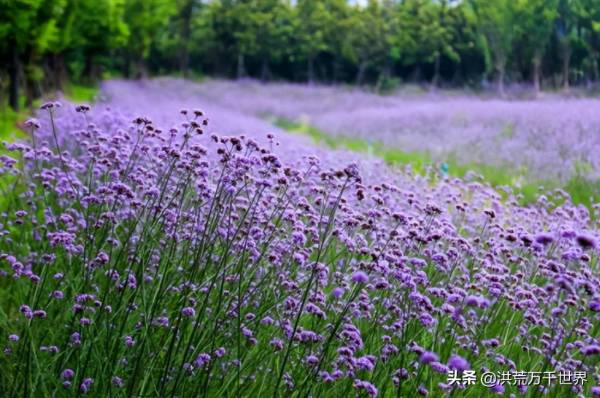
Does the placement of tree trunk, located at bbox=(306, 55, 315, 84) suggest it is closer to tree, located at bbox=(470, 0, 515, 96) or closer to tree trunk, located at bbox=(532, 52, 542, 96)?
tree, located at bbox=(470, 0, 515, 96)

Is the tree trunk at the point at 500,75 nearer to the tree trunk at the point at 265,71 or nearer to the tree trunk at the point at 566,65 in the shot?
the tree trunk at the point at 566,65

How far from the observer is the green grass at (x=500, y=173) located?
7832mm

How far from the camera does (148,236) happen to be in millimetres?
3324

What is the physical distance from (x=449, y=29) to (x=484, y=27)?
11744mm

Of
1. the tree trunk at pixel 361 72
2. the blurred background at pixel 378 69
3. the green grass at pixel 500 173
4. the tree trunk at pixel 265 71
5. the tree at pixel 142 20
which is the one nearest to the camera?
the green grass at pixel 500 173

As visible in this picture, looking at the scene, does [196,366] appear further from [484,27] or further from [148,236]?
[484,27]

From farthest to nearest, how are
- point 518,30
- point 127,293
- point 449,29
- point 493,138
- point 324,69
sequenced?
point 324,69, point 449,29, point 493,138, point 518,30, point 127,293

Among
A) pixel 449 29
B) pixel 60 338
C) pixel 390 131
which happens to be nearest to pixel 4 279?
pixel 60 338

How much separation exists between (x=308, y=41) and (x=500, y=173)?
122 ft

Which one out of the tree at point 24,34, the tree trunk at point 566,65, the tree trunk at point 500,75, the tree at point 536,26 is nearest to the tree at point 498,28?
the tree trunk at point 500,75

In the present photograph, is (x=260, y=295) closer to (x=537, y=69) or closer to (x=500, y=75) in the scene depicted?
(x=537, y=69)

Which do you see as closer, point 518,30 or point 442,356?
point 442,356

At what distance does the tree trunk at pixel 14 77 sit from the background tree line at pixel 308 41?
5cm

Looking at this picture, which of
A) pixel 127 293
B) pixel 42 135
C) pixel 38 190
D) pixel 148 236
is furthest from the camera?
pixel 42 135
